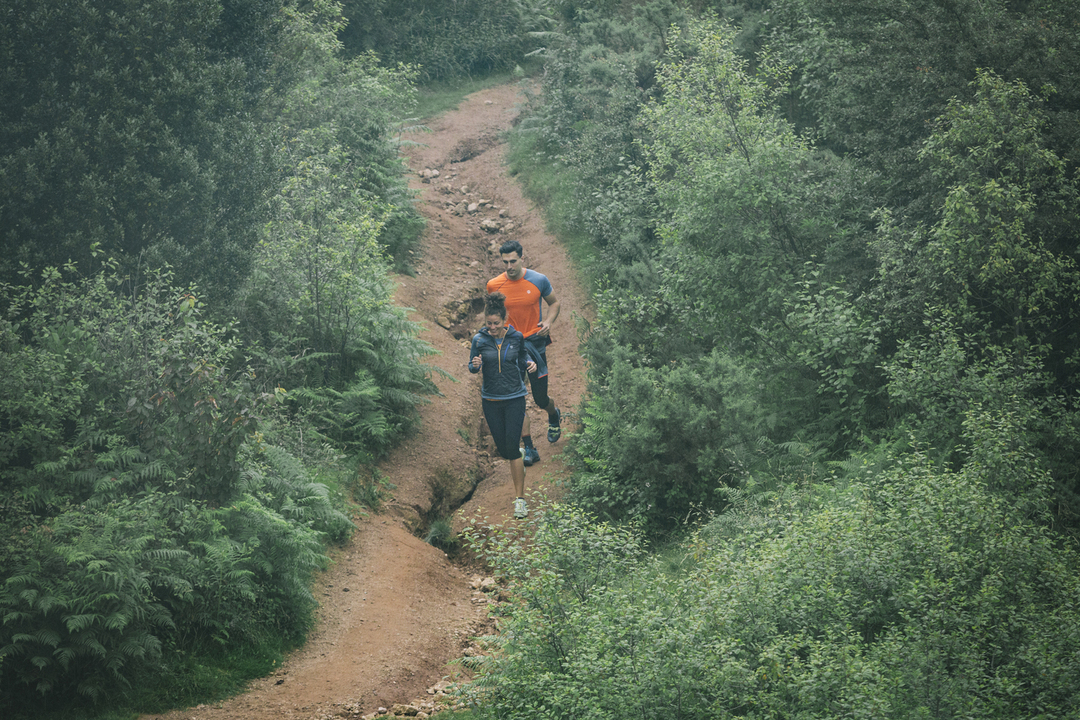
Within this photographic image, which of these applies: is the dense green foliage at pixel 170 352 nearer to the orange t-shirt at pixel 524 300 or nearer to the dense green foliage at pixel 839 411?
the orange t-shirt at pixel 524 300

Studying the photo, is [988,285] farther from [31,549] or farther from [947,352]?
[31,549]

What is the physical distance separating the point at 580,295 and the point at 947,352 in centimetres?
906

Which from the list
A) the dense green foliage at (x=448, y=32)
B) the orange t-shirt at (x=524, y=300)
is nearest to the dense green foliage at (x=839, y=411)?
the orange t-shirt at (x=524, y=300)

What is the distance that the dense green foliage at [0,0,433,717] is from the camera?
6.38m

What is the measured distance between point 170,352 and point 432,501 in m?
4.53

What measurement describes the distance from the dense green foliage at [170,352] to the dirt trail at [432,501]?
44 cm

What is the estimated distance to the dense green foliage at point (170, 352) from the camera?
6.38 m

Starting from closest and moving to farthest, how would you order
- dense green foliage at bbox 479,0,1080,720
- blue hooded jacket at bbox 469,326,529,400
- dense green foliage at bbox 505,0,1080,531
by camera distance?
dense green foliage at bbox 479,0,1080,720 → dense green foliage at bbox 505,0,1080,531 → blue hooded jacket at bbox 469,326,529,400

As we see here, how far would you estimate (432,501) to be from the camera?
11.2 meters

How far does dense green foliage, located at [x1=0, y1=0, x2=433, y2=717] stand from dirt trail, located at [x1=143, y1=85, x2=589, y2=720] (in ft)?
1.43

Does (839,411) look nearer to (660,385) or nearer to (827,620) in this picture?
(660,385)

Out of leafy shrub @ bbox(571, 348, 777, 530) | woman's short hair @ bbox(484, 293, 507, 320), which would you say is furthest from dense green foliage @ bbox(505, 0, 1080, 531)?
woman's short hair @ bbox(484, 293, 507, 320)

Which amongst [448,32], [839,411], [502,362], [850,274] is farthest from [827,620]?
[448,32]

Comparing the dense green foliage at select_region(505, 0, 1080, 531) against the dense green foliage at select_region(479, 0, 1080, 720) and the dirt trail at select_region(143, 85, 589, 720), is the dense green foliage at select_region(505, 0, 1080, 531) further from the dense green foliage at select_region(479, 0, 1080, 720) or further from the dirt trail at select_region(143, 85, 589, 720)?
the dirt trail at select_region(143, 85, 589, 720)
